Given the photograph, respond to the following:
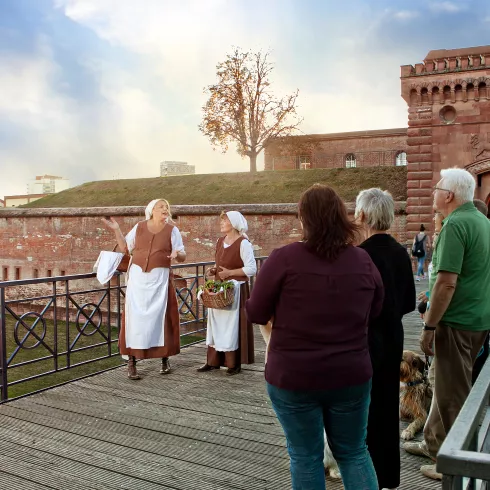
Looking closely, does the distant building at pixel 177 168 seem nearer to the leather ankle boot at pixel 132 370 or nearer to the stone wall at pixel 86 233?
the stone wall at pixel 86 233

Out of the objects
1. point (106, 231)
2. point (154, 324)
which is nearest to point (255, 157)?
point (106, 231)

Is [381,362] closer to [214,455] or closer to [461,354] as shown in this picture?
[461,354]

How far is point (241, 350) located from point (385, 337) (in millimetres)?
3485

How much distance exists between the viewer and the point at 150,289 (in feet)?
20.3

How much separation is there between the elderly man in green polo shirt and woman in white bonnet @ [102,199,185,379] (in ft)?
10.8

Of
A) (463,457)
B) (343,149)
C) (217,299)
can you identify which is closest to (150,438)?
(217,299)

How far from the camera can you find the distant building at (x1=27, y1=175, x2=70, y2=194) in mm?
68188

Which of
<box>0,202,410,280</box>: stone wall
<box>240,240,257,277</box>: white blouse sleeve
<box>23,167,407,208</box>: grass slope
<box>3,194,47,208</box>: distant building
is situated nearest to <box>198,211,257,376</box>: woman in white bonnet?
<box>240,240,257,277</box>: white blouse sleeve

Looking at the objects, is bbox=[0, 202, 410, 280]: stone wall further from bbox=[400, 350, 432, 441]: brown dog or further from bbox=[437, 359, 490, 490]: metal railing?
bbox=[437, 359, 490, 490]: metal railing

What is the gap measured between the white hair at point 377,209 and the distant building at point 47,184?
6831 centimetres

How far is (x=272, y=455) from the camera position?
422 cm

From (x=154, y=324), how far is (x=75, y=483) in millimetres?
2575

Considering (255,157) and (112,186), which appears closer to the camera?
(112,186)

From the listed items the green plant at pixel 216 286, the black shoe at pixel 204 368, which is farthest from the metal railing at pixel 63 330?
the green plant at pixel 216 286
